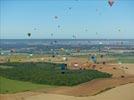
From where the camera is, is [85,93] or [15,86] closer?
[85,93]

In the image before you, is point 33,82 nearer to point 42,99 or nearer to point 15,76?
point 15,76

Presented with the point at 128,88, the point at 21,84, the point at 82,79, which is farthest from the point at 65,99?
the point at 82,79

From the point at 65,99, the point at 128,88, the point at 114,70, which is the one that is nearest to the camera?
the point at 65,99

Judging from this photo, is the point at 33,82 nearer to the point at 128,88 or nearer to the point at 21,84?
the point at 21,84

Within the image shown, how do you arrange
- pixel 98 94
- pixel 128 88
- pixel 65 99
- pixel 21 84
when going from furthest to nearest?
pixel 21 84, pixel 128 88, pixel 98 94, pixel 65 99

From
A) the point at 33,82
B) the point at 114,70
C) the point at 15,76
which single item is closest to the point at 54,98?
the point at 33,82

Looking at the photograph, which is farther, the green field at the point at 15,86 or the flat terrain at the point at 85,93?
the green field at the point at 15,86

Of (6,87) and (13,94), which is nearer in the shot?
(13,94)

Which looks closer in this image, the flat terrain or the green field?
the flat terrain
